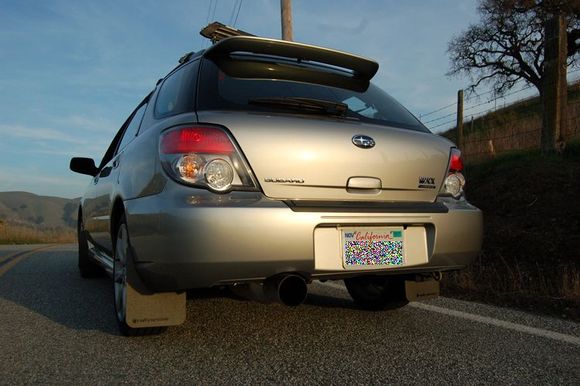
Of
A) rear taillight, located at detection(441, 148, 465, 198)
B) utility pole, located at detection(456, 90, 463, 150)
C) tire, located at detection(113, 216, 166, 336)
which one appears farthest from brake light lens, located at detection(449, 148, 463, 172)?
utility pole, located at detection(456, 90, 463, 150)

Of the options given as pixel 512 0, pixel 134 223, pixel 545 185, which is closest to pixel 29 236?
pixel 545 185

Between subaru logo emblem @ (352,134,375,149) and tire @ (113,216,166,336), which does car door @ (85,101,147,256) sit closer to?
tire @ (113,216,166,336)

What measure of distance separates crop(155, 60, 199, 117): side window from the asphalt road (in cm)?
133

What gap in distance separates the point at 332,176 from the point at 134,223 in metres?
1.07

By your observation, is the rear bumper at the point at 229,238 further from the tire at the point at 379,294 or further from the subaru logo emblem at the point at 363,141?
the tire at the point at 379,294

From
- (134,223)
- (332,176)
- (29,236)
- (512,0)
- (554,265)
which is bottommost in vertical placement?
(29,236)

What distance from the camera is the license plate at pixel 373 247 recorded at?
2.63 meters

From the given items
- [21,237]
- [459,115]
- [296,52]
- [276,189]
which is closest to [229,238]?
[276,189]

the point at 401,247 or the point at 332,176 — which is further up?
the point at 332,176

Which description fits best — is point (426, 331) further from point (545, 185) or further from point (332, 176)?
point (545, 185)

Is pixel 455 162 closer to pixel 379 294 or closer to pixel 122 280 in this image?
pixel 379 294

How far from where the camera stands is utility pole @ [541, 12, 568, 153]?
30.1 feet

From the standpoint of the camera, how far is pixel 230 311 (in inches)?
147

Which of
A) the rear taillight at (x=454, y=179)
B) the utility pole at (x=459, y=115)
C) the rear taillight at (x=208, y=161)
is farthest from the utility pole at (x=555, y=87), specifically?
the rear taillight at (x=208, y=161)
